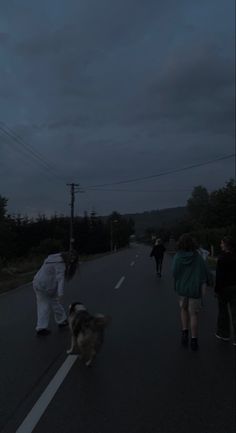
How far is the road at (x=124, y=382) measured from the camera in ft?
17.6

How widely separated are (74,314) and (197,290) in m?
1.97

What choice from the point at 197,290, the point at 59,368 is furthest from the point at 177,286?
the point at 59,368

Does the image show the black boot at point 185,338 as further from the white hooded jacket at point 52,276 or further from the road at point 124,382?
the white hooded jacket at point 52,276

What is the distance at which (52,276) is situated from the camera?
32.5 feet

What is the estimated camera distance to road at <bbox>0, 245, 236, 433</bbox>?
5.36 m

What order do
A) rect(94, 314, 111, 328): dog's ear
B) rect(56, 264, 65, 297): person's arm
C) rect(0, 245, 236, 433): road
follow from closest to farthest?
rect(0, 245, 236, 433): road → rect(94, 314, 111, 328): dog's ear → rect(56, 264, 65, 297): person's arm

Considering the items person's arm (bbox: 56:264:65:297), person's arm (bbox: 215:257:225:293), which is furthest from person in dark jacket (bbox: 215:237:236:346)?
person's arm (bbox: 56:264:65:297)

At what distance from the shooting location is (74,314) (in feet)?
26.0

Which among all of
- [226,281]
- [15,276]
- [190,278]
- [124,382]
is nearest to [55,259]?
[190,278]

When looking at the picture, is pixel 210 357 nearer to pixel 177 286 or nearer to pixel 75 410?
pixel 177 286

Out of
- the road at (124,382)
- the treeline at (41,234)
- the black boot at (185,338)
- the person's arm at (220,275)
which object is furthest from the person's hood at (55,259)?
the treeline at (41,234)

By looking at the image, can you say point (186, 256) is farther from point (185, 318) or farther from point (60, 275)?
point (60, 275)

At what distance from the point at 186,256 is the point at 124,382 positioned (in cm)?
268

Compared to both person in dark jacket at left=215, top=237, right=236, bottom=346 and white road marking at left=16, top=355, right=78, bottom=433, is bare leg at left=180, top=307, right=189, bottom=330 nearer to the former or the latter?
person in dark jacket at left=215, top=237, right=236, bottom=346
